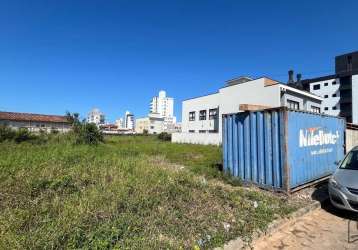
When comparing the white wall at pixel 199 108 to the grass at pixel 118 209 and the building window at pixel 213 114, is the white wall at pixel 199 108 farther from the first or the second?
the grass at pixel 118 209

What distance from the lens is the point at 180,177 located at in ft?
23.0

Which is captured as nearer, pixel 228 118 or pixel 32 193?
pixel 32 193

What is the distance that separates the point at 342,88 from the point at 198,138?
3537 cm

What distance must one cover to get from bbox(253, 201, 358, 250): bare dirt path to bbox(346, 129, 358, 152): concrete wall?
7.47m

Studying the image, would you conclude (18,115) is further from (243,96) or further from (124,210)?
(124,210)

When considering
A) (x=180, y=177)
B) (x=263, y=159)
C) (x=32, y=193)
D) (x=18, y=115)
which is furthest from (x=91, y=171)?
(x=18, y=115)

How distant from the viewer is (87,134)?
19.5 metres

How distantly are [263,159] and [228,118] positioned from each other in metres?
1.86

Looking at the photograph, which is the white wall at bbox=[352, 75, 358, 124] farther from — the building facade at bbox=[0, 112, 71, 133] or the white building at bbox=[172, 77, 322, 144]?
the building facade at bbox=[0, 112, 71, 133]

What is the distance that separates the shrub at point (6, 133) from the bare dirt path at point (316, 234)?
1970 cm

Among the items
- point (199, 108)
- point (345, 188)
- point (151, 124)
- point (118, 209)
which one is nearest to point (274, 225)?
point (345, 188)

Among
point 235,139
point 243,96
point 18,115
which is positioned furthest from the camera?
point 18,115

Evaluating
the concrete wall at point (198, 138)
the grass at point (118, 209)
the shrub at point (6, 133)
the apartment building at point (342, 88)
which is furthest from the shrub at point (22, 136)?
the apartment building at point (342, 88)

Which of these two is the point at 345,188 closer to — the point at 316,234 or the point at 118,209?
the point at 316,234
